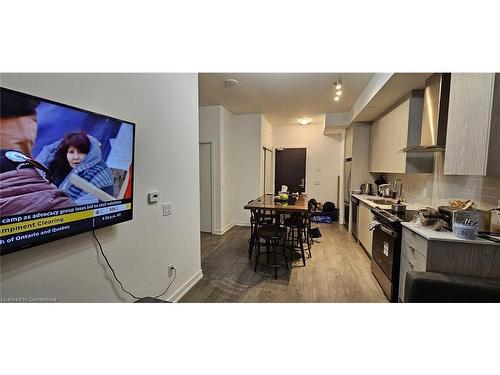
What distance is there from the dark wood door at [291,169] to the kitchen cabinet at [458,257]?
438 cm

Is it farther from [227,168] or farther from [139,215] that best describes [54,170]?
[227,168]

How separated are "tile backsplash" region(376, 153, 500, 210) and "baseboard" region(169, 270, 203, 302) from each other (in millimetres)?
2948

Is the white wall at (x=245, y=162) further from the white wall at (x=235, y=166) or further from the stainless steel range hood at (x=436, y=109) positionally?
the stainless steel range hood at (x=436, y=109)

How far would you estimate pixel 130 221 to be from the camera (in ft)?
5.16

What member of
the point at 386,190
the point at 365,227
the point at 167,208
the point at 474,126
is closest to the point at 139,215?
the point at 167,208

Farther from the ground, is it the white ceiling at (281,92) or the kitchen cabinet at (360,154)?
the white ceiling at (281,92)

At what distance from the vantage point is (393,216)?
2.29 metres

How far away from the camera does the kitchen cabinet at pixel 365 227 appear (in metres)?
3.18

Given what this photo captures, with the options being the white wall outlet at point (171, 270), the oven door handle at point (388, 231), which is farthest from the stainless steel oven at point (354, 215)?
the white wall outlet at point (171, 270)

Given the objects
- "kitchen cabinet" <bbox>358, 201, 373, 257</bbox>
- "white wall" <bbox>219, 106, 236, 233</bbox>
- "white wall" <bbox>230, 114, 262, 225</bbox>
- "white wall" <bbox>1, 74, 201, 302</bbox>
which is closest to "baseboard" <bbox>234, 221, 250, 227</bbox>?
"white wall" <bbox>230, 114, 262, 225</bbox>

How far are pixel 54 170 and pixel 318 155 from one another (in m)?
5.81
